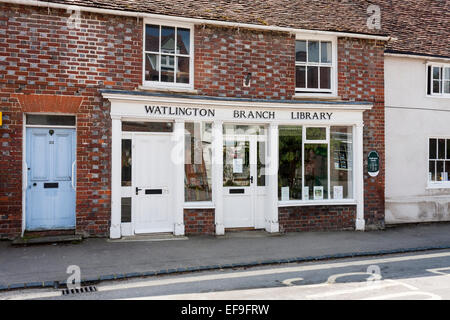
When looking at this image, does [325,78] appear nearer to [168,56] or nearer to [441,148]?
[168,56]

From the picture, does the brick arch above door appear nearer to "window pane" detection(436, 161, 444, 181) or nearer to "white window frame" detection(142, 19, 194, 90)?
"white window frame" detection(142, 19, 194, 90)

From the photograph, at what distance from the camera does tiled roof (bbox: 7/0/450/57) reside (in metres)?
10.0

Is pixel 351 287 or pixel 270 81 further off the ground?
pixel 270 81

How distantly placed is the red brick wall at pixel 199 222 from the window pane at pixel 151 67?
11.0ft

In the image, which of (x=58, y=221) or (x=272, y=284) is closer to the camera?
(x=272, y=284)

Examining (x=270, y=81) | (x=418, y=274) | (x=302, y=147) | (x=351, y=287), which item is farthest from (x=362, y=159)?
(x=351, y=287)

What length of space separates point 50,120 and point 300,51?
6.58m

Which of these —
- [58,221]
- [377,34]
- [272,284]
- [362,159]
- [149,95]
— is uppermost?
[377,34]

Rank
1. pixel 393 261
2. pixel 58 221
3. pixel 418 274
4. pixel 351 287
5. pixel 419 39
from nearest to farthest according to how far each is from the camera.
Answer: pixel 351 287
pixel 418 274
pixel 393 261
pixel 58 221
pixel 419 39

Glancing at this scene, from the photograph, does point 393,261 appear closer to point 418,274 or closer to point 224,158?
point 418,274

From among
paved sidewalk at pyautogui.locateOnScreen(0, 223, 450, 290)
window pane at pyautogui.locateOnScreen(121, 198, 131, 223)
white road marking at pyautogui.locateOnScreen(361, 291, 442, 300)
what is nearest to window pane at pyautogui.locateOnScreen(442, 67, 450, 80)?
paved sidewalk at pyautogui.locateOnScreen(0, 223, 450, 290)

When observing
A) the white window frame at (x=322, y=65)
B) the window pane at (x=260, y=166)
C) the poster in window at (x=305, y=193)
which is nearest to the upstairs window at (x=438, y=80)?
the white window frame at (x=322, y=65)

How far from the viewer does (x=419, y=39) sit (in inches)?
512

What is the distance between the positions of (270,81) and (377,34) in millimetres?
3350
